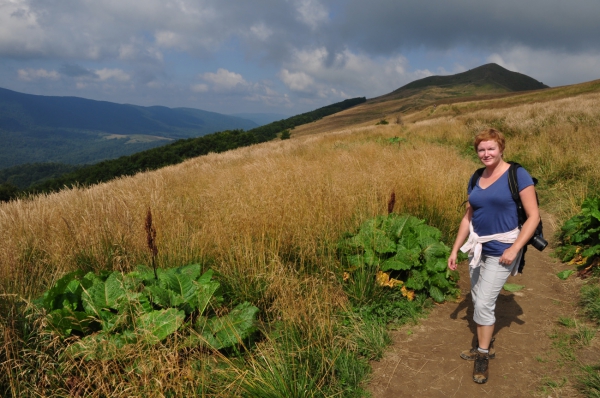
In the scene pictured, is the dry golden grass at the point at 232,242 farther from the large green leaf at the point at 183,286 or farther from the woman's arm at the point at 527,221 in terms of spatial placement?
the woman's arm at the point at 527,221

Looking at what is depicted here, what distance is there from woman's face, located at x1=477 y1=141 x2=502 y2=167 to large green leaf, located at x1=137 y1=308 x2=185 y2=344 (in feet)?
8.33

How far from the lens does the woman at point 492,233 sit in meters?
2.53

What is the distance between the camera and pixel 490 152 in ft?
8.64

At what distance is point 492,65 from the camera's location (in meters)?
120

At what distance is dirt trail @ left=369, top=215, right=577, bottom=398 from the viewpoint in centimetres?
255

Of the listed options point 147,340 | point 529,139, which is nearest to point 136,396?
point 147,340

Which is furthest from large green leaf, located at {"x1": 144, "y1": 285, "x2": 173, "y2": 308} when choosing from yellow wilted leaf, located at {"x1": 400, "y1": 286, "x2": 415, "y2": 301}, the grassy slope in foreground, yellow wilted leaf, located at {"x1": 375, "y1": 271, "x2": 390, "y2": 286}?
the grassy slope in foreground

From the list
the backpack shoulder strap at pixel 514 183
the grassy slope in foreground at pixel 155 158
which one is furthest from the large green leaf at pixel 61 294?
the grassy slope in foreground at pixel 155 158

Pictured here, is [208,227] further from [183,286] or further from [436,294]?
[436,294]

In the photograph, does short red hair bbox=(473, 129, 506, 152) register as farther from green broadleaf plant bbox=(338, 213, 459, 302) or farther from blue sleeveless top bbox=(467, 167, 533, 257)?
green broadleaf plant bbox=(338, 213, 459, 302)

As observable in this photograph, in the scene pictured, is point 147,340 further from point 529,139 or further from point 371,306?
point 529,139

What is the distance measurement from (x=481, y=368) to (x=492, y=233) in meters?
1.04

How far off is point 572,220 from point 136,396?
18.6ft

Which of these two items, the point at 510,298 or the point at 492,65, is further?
the point at 492,65
